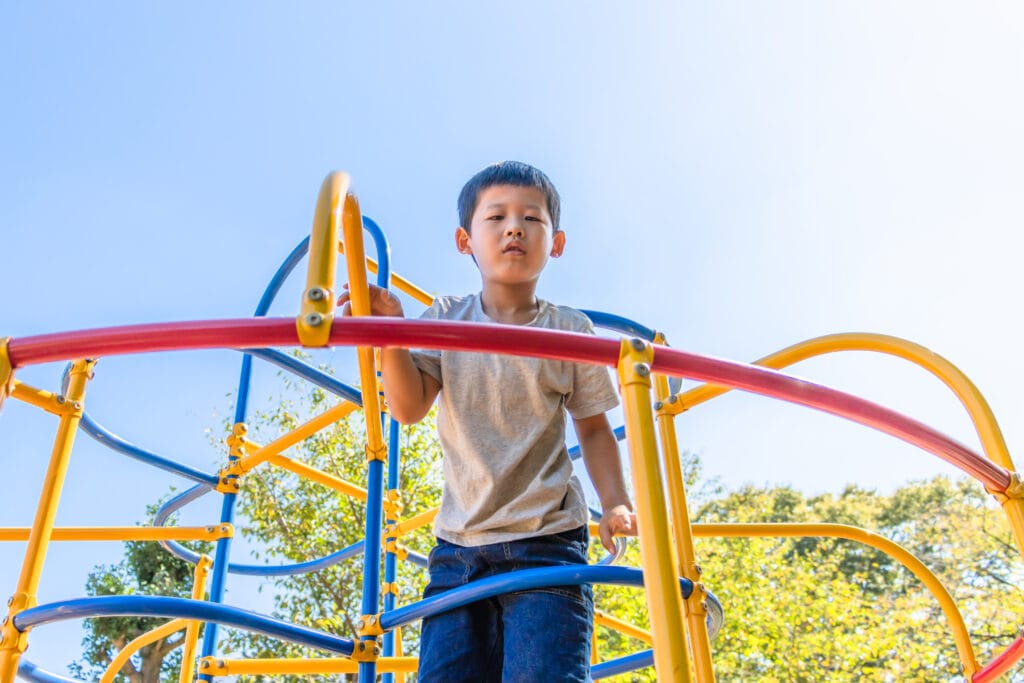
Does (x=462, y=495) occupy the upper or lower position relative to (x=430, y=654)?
upper

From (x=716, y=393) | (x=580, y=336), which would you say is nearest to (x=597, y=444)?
(x=716, y=393)

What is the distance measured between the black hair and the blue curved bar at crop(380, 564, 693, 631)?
31.8 inches

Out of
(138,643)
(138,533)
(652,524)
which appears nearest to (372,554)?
(138,533)

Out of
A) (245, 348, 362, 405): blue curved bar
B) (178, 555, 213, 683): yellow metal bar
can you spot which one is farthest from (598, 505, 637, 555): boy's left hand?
(178, 555, 213, 683): yellow metal bar

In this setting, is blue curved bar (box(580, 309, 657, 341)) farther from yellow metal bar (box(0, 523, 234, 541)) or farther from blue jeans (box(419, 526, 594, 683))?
yellow metal bar (box(0, 523, 234, 541))

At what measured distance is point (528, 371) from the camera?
1718mm

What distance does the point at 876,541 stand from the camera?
8.04ft

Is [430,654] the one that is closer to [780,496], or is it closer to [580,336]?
[580,336]

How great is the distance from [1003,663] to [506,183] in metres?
1.46

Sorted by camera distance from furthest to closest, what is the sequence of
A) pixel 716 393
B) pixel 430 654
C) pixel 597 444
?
pixel 716 393, pixel 597 444, pixel 430 654

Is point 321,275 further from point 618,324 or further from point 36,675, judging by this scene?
point 36,675

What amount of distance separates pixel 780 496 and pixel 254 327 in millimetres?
19300

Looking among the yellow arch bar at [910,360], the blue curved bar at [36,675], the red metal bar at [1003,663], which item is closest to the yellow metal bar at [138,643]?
the blue curved bar at [36,675]

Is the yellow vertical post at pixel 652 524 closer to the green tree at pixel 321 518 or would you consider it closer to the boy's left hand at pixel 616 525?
the boy's left hand at pixel 616 525
